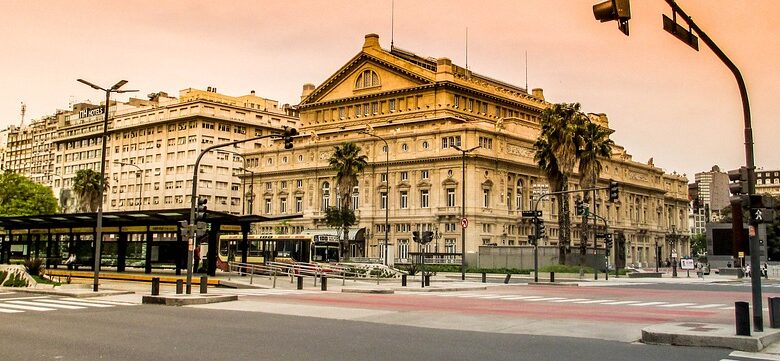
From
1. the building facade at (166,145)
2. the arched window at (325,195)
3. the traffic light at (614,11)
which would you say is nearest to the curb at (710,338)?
the traffic light at (614,11)

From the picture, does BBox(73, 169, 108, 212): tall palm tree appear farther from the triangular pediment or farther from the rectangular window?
the rectangular window

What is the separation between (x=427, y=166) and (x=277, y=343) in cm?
6747

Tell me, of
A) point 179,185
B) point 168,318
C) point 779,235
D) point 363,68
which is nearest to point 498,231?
point 363,68

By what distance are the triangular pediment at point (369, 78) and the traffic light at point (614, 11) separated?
82819 millimetres

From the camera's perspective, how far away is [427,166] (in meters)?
81.0

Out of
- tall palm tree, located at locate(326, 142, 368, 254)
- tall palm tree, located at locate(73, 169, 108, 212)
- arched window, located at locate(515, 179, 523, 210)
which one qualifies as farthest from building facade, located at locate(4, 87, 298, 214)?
arched window, located at locate(515, 179, 523, 210)

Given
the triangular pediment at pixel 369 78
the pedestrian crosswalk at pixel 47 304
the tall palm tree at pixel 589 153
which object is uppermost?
the triangular pediment at pixel 369 78

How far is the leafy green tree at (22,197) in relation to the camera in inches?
3568

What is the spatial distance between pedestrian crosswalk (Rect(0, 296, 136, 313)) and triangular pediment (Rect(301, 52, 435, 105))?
228ft

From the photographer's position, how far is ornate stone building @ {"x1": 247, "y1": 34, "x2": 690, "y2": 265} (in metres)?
78.9

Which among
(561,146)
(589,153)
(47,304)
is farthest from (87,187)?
(47,304)

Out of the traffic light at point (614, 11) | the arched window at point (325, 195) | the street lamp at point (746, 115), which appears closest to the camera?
the traffic light at point (614, 11)

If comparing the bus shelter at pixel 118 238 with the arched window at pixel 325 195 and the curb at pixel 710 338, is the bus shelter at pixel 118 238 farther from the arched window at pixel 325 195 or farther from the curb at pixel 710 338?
the arched window at pixel 325 195

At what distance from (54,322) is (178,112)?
320 ft
